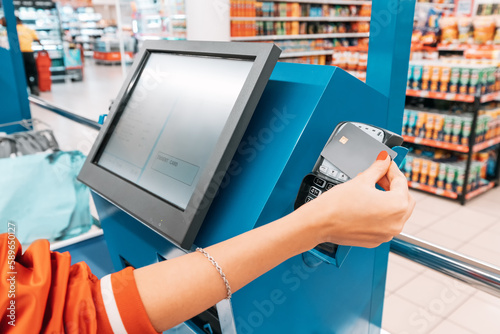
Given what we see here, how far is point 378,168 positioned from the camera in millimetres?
643

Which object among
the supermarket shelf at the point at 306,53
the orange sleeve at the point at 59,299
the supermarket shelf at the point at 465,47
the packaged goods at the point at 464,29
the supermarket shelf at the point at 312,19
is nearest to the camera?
the orange sleeve at the point at 59,299

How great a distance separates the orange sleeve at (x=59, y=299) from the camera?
0.56m

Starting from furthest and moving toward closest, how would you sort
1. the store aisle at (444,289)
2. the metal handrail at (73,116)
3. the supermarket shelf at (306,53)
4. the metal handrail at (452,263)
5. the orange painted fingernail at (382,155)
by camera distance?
1. the supermarket shelf at (306,53)
2. the store aisle at (444,289)
3. the metal handrail at (73,116)
4. the metal handrail at (452,263)
5. the orange painted fingernail at (382,155)

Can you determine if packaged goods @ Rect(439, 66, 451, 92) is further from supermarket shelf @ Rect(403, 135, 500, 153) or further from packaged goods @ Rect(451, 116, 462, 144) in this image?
supermarket shelf @ Rect(403, 135, 500, 153)

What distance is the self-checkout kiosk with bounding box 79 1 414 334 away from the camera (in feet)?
2.41

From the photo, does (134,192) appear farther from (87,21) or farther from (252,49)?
(87,21)

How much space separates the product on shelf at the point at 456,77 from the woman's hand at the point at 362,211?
387 centimetres

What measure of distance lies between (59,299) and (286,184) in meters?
0.40

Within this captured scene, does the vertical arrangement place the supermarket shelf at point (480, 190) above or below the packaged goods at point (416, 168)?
below

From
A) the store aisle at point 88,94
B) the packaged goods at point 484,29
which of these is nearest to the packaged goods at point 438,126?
the packaged goods at point 484,29

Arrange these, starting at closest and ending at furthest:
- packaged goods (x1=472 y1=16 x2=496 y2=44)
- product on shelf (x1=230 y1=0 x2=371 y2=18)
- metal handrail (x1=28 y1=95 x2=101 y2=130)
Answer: metal handrail (x1=28 y1=95 x2=101 y2=130) < packaged goods (x1=472 y1=16 x2=496 y2=44) < product on shelf (x1=230 y1=0 x2=371 y2=18)

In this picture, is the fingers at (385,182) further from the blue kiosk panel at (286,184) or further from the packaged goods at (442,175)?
the packaged goods at (442,175)

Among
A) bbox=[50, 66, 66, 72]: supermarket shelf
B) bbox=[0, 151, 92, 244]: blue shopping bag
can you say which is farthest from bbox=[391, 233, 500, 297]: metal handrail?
bbox=[50, 66, 66, 72]: supermarket shelf

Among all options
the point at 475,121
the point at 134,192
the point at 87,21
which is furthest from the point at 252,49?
the point at 87,21
